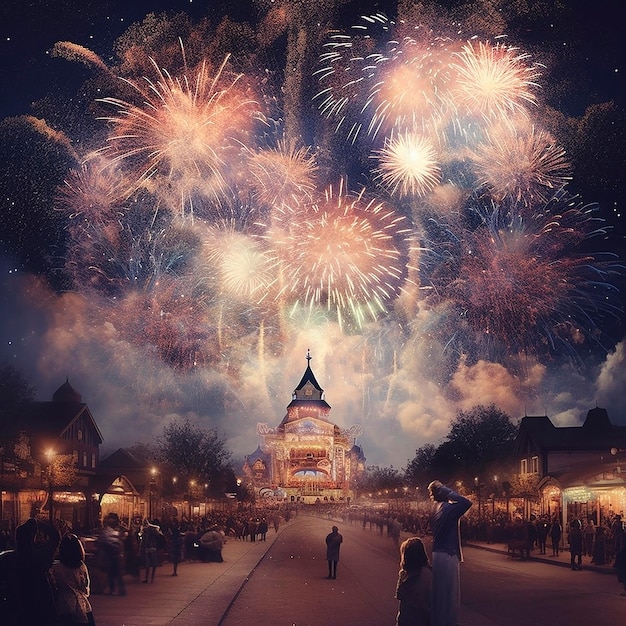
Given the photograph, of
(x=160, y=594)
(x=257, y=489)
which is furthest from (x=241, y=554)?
(x=257, y=489)

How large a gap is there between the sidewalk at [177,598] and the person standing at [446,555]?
6913 millimetres

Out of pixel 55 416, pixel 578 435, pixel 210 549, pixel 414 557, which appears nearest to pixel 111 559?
pixel 210 549

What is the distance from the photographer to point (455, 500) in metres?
8.84

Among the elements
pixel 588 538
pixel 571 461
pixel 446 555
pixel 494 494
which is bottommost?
pixel 588 538

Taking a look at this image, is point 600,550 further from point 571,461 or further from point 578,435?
point 578,435

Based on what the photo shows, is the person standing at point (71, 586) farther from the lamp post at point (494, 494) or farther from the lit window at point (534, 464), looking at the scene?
the lit window at point (534, 464)

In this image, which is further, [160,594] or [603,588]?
[603,588]

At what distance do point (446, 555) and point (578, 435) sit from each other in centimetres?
5843

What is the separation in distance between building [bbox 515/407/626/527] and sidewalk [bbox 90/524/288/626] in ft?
56.4

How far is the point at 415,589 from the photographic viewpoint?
321 inches

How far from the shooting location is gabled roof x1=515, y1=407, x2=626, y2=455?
62656mm

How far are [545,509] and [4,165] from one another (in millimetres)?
32690

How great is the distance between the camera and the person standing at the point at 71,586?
9.80m

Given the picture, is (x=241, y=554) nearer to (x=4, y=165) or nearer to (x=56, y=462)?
(x=56, y=462)
